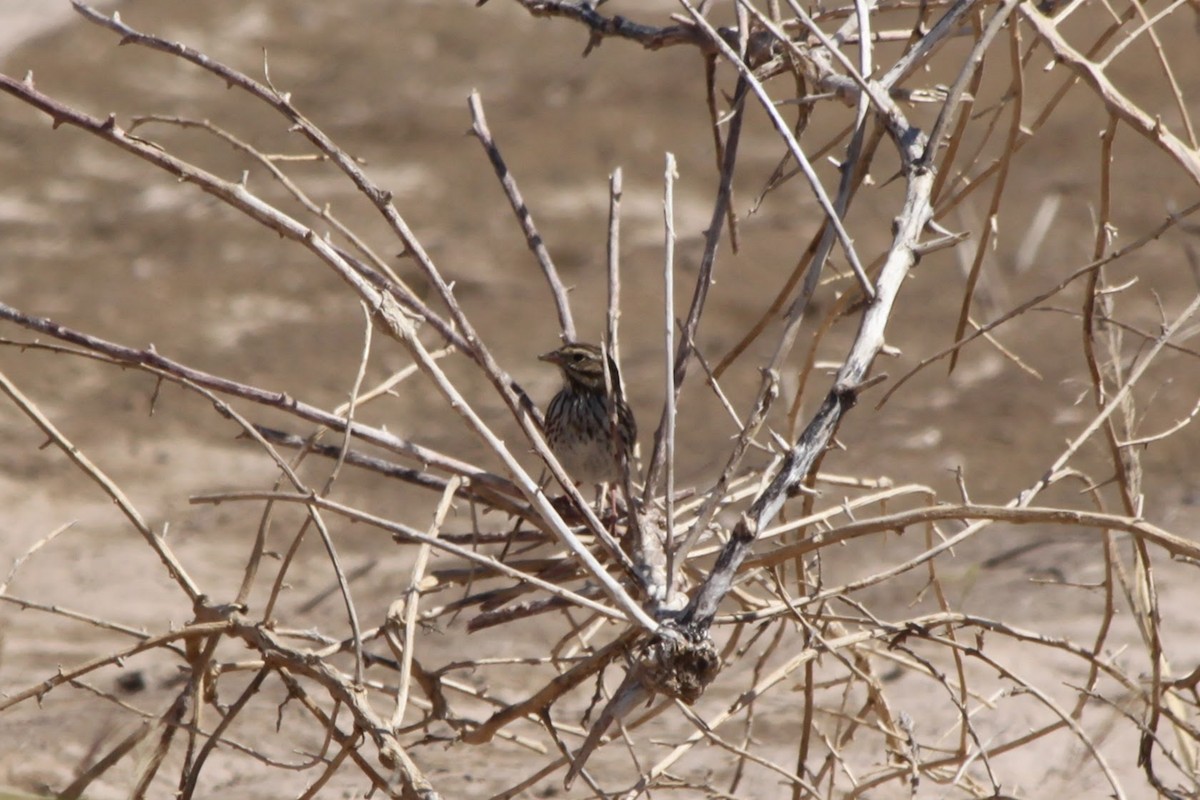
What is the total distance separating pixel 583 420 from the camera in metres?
5.11

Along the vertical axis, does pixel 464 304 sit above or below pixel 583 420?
above

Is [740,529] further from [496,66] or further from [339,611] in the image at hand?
[496,66]

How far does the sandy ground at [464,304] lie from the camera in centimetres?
604

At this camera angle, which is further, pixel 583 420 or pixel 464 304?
pixel 464 304

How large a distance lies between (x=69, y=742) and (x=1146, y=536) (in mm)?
3721

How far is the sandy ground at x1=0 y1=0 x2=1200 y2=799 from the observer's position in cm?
604

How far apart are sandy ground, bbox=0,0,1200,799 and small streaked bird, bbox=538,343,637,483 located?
0.89 meters

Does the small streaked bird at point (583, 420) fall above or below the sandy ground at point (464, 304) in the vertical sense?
below

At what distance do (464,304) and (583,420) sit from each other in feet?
16.1

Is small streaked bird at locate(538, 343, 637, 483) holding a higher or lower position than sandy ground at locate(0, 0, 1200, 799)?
lower

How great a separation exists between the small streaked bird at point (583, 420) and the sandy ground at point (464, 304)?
2.92 feet

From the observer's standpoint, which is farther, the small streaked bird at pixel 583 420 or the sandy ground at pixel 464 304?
the sandy ground at pixel 464 304

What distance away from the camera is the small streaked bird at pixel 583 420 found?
190 inches

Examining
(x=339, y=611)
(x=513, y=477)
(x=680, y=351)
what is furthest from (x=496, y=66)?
(x=513, y=477)
